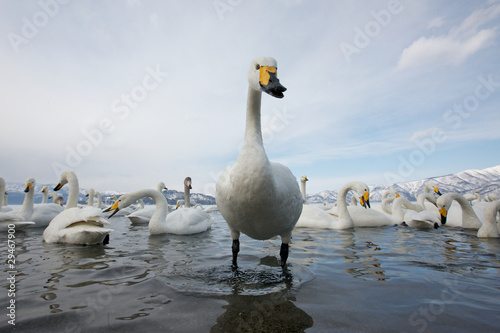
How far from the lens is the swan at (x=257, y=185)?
323 centimetres

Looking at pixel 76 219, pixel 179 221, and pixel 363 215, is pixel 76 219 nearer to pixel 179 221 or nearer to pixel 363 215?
pixel 179 221

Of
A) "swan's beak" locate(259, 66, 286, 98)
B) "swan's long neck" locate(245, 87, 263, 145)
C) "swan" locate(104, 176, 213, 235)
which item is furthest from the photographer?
"swan" locate(104, 176, 213, 235)

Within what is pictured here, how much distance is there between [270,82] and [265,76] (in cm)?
20

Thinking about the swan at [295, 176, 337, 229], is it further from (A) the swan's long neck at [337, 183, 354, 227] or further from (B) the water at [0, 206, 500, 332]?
(B) the water at [0, 206, 500, 332]

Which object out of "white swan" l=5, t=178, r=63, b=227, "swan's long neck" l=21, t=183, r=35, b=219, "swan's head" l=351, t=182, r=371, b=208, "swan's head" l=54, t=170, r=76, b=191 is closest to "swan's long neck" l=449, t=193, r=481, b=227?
"swan's head" l=351, t=182, r=371, b=208

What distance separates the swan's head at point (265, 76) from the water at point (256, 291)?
2384mm

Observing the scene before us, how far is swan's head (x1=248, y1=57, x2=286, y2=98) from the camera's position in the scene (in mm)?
3077

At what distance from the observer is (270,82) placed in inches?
125

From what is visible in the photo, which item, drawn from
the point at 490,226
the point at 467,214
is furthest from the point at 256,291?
the point at 467,214

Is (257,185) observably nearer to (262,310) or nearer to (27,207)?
(262,310)

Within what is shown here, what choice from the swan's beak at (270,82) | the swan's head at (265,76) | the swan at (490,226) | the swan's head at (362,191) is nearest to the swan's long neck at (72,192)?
the swan's head at (265,76)

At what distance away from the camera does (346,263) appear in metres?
4.96

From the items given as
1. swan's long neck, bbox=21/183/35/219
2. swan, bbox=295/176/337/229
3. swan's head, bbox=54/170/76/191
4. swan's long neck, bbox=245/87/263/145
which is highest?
swan's long neck, bbox=245/87/263/145

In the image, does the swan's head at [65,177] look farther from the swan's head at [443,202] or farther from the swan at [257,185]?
the swan's head at [443,202]
